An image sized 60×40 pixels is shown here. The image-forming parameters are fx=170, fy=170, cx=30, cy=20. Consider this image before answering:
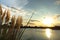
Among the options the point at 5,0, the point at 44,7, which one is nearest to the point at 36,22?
the point at 44,7

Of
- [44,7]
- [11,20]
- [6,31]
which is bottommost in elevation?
[6,31]

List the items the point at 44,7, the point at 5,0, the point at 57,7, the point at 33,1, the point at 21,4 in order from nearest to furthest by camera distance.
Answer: the point at 5,0
the point at 21,4
the point at 33,1
the point at 44,7
the point at 57,7

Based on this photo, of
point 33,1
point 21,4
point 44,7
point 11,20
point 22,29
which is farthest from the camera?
point 44,7

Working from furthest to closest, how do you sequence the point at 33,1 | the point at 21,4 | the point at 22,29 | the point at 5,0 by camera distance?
the point at 33,1, the point at 21,4, the point at 5,0, the point at 22,29

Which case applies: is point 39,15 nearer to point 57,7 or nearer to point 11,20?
point 57,7

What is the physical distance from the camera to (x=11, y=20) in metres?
1.93

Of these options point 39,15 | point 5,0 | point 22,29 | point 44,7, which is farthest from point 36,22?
point 22,29

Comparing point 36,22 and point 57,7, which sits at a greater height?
point 57,7

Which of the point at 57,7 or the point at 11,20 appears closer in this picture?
the point at 11,20

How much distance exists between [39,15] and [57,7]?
0.64 metres

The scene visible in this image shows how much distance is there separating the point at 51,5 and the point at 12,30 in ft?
6.80

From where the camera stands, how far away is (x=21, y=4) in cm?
319

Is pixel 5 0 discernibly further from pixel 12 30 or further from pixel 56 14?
pixel 56 14

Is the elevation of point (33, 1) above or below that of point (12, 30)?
above
